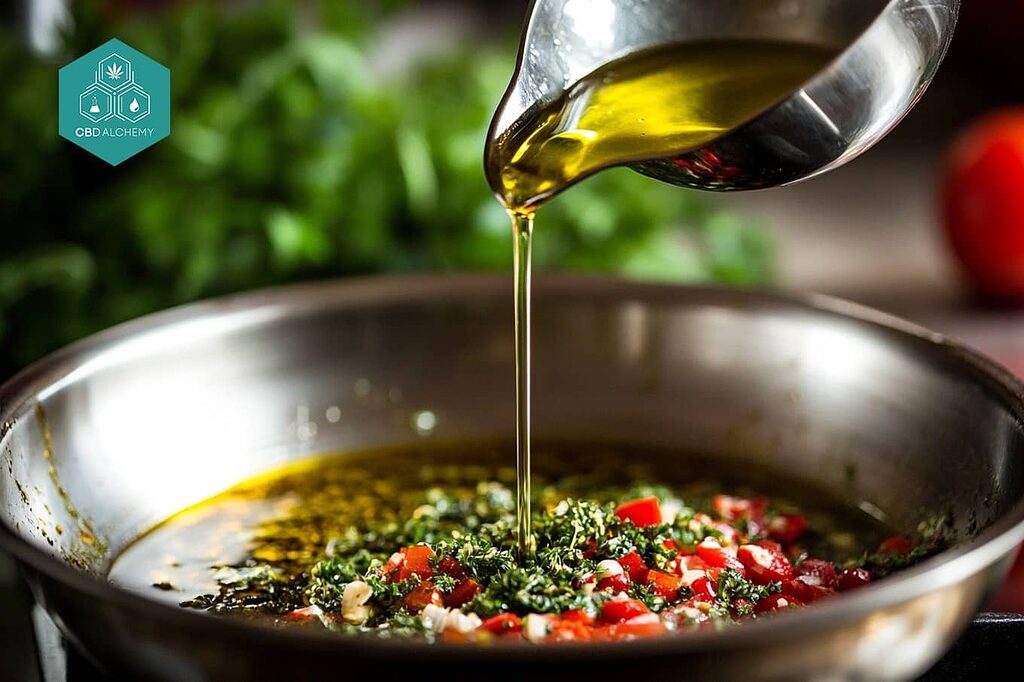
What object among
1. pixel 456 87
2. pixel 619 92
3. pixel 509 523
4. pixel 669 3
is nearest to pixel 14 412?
pixel 509 523

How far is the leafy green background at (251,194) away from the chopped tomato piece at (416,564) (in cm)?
95

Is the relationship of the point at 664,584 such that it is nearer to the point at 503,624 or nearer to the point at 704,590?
the point at 704,590

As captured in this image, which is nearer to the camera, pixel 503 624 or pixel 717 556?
pixel 503 624

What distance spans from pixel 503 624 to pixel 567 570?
121mm

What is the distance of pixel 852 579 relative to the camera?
50.3 inches

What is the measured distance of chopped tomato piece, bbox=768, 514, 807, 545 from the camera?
140 cm

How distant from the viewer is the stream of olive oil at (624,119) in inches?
50.0

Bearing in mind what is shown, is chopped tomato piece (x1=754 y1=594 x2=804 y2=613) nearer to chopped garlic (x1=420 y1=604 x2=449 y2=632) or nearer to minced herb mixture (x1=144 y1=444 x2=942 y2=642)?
minced herb mixture (x1=144 y1=444 x2=942 y2=642)

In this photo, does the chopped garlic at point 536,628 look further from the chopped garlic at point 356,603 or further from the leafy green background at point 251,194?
the leafy green background at point 251,194

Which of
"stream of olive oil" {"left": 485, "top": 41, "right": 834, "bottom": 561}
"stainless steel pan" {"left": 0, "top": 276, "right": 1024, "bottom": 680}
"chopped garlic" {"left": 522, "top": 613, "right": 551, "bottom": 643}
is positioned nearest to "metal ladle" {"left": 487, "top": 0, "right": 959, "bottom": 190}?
"stream of olive oil" {"left": 485, "top": 41, "right": 834, "bottom": 561}

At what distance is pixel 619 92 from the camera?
4.42 feet

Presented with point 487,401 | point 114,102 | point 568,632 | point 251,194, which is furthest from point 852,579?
point 251,194

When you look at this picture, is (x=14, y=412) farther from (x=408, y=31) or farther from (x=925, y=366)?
(x=408, y=31)

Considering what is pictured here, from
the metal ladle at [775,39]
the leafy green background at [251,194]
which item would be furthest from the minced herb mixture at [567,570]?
the leafy green background at [251,194]
